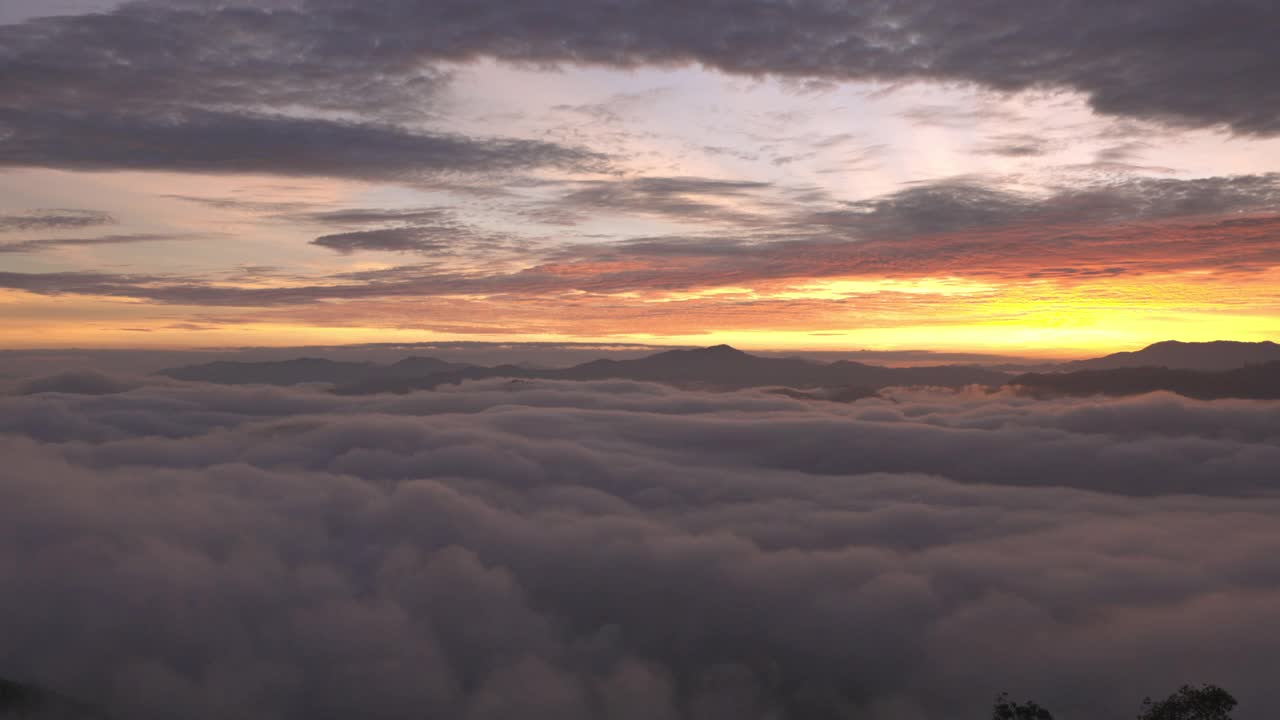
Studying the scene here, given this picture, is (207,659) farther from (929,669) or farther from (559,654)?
(929,669)

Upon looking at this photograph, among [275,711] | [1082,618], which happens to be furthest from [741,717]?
[275,711]

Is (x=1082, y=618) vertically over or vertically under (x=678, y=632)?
over

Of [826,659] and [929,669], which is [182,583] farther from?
[929,669]

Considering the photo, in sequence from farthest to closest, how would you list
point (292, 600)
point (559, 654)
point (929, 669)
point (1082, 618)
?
point (292, 600)
point (559, 654)
point (929, 669)
point (1082, 618)

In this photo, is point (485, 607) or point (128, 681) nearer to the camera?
point (128, 681)

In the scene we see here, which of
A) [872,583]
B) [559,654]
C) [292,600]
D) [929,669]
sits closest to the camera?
[929,669]

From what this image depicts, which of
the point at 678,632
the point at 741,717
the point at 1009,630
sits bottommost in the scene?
the point at 741,717
